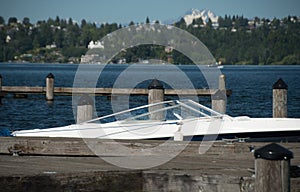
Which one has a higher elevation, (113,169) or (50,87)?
(50,87)

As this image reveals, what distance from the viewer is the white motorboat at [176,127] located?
16.7 metres

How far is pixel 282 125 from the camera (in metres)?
18.4

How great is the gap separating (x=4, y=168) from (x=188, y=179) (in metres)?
2.69

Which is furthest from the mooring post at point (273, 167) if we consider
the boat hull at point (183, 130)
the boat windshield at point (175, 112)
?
the boat windshield at point (175, 112)

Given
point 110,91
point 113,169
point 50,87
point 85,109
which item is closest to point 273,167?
point 113,169

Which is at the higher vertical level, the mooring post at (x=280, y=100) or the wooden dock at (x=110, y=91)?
the wooden dock at (x=110, y=91)

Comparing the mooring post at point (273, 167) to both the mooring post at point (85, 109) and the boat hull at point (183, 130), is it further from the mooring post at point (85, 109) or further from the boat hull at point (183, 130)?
the mooring post at point (85, 109)

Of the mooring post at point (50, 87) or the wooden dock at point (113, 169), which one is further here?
the mooring post at point (50, 87)

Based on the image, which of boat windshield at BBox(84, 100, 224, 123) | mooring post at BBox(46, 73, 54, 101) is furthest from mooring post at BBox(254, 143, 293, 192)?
mooring post at BBox(46, 73, 54, 101)

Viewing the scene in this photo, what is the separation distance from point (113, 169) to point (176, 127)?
6.22 metres

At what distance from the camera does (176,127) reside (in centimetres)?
1739

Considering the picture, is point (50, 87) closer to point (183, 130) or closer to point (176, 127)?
point (176, 127)

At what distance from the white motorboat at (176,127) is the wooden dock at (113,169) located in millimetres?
3499

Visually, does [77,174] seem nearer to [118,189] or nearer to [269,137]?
[118,189]
